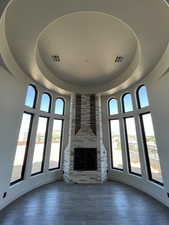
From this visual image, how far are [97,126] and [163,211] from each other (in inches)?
132

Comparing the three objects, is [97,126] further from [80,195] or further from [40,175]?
[40,175]

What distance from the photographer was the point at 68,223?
90.0 inches

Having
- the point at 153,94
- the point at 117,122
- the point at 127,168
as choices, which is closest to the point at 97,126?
the point at 117,122

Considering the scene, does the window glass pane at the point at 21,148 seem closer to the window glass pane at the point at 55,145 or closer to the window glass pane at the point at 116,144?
the window glass pane at the point at 55,145

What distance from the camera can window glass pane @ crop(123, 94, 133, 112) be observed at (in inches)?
186

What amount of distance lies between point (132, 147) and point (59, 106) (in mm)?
3818

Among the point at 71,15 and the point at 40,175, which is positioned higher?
the point at 71,15

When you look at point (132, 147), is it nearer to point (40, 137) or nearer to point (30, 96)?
point (40, 137)

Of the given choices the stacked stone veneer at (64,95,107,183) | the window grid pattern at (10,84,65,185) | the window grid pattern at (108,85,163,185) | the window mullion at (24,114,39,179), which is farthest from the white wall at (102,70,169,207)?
the window mullion at (24,114,39,179)

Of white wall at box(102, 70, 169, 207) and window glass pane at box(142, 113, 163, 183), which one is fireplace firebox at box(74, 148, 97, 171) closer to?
white wall at box(102, 70, 169, 207)

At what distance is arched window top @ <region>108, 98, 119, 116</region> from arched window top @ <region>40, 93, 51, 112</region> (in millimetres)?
3034

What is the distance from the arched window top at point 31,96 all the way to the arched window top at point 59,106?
3.80ft

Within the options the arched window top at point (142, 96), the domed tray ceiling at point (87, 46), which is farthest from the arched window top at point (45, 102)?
the arched window top at point (142, 96)

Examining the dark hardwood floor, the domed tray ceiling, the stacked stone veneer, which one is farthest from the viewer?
the stacked stone veneer
